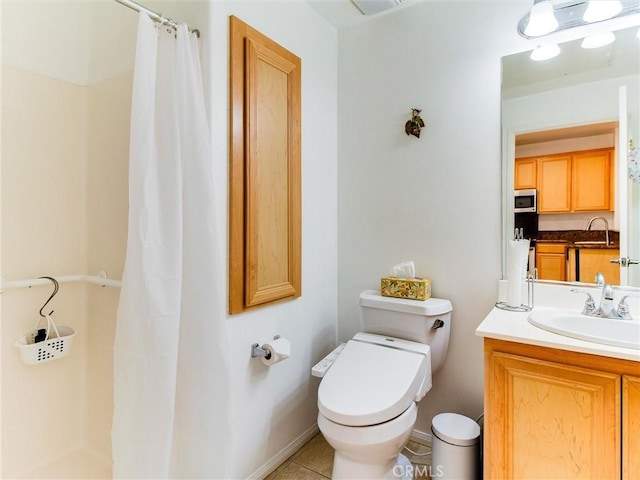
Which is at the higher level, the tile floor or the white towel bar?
the white towel bar

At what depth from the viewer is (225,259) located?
4.72ft

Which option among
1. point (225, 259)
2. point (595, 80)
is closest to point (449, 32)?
point (595, 80)

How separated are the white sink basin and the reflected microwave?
48cm

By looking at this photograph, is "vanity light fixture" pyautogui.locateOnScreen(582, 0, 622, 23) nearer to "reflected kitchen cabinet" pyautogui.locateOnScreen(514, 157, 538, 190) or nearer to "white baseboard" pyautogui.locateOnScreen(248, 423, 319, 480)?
"reflected kitchen cabinet" pyautogui.locateOnScreen(514, 157, 538, 190)

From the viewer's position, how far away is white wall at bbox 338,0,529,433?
67.5 inches

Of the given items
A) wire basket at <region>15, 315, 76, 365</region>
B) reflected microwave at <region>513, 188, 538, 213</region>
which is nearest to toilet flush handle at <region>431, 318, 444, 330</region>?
reflected microwave at <region>513, 188, 538, 213</region>

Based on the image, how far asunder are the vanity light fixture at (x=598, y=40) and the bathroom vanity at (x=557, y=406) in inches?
49.9

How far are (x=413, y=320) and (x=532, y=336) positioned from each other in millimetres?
577

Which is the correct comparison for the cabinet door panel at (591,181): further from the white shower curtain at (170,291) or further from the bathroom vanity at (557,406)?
the white shower curtain at (170,291)

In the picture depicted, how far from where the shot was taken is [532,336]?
120cm

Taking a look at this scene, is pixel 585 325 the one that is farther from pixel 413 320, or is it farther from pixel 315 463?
pixel 315 463

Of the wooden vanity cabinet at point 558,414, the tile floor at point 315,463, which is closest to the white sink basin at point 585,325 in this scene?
the wooden vanity cabinet at point 558,414

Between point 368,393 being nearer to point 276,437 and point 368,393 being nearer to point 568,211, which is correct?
point 276,437

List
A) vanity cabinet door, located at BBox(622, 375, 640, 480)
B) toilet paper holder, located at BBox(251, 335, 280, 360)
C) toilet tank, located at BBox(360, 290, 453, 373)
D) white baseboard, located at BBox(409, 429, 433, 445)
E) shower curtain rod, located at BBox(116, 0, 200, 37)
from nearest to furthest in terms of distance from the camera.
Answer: vanity cabinet door, located at BBox(622, 375, 640, 480), shower curtain rod, located at BBox(116, 0, 200, 37), toilet paper holder, located at BBox(251, 335, 280, 360), toilet tank, located at BBox(360, 290, 453, 373), white baseboard, located at BBox(409, 429, 433, 445)
